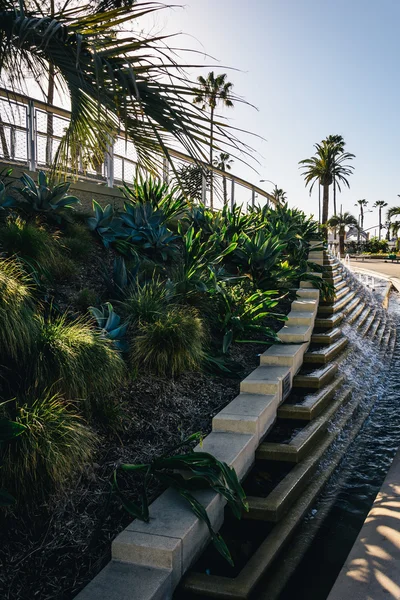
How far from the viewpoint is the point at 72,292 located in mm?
5059

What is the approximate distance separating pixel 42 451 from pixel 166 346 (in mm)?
1785

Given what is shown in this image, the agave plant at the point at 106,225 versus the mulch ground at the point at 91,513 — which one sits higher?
the agave plant at the point at 106,225

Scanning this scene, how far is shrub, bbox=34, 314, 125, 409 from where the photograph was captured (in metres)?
3.23

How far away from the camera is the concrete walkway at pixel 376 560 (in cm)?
258

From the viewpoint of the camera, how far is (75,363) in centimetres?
327

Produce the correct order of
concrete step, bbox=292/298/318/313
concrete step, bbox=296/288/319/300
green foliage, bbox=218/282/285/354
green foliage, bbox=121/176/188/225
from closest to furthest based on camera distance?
green foliage, bbox=218/282/285/354, green foliage, bbox=121/176/188/225, concrete step, bbox=292/298/318/313, concrete step, bbox=296/288/319/300

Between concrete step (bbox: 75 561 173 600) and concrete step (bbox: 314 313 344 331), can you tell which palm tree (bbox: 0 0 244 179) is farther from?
concrete step (bbox: 314 313 344 331)

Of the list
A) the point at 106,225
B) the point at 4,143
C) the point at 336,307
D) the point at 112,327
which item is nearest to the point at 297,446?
the point at 112,327

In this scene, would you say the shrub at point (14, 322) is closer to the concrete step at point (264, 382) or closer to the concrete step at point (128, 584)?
the concrete step at point (128, 584)

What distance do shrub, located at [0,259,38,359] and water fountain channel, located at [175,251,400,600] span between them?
5.82ft

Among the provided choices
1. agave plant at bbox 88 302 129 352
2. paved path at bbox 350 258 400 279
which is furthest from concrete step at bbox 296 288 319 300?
paved path at bbox 350 258 400 279

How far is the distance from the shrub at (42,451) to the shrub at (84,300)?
73.0 inches

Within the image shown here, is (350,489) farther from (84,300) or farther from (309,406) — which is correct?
(84,300)

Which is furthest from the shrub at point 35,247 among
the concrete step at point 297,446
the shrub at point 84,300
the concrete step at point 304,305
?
the concrete step at point 304,305
